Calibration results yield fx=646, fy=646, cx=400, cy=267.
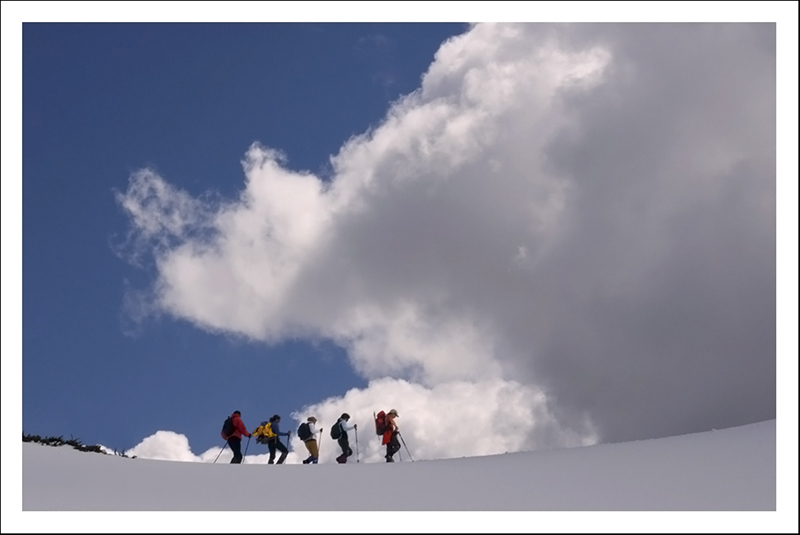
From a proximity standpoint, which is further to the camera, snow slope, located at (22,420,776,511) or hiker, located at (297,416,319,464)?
hiker, located at (297,416,319,464)

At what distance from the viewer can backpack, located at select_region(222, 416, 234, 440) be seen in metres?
16.2

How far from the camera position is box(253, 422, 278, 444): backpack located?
→ 16.9m

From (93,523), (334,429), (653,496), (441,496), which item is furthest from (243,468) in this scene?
(653,496)

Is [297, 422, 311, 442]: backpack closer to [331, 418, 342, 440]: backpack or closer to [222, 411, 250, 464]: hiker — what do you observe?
[331, 418, 342, 440]: backpack

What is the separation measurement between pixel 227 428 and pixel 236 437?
12.9 inches

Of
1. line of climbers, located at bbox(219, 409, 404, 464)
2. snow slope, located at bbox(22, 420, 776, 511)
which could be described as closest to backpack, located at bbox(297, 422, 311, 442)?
line of climbers, located at bbox(219, 409, 404, 464)

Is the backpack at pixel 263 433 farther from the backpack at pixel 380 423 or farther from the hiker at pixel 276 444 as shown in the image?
the backpack at pixel 380 423

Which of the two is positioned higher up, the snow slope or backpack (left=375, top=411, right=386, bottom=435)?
backpack (left=375, top=411, right=386, bottom=435)

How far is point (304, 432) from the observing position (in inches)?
659

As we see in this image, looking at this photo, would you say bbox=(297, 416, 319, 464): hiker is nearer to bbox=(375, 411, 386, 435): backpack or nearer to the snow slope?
bbox=(375, 411, 386, 435): backpack

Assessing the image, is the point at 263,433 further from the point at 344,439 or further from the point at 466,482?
the point at 466,482

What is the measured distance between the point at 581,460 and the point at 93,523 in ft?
25.8

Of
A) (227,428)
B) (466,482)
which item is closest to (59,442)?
(227,428)

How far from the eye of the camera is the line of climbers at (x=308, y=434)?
16.3 metres
